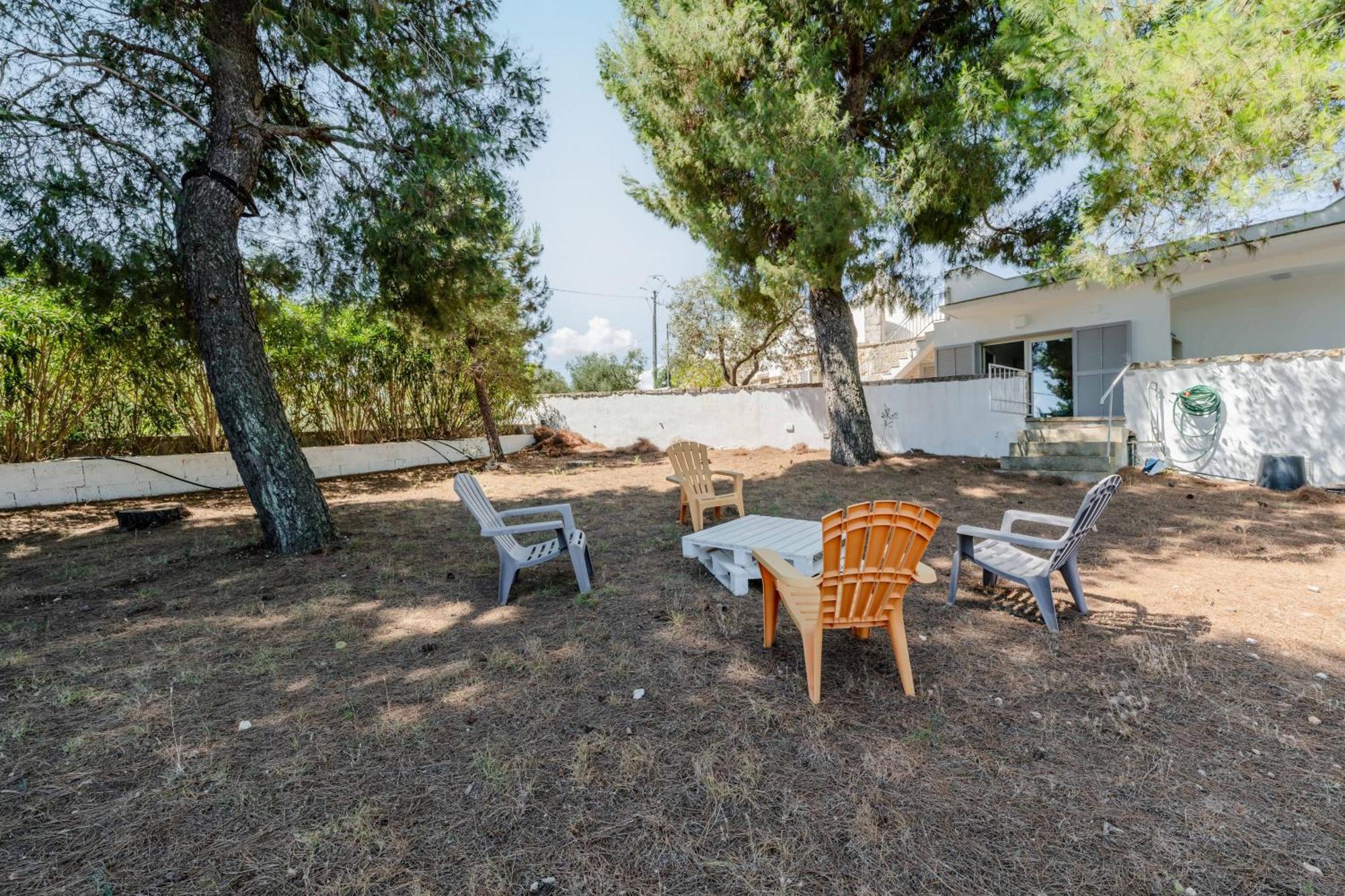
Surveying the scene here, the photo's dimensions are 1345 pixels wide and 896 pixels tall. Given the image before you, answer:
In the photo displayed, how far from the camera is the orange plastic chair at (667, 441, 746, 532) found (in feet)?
17.3

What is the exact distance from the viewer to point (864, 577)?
2453 millimetres

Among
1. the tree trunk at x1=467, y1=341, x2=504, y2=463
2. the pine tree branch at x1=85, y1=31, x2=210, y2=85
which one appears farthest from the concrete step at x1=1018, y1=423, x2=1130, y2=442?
the pine tree branch at x1=85, y1=31, x2=210, y2=85

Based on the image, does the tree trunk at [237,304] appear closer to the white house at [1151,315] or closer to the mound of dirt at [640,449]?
the mound of dirt at [640,449]

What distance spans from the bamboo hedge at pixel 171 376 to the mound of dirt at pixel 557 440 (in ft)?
10.1

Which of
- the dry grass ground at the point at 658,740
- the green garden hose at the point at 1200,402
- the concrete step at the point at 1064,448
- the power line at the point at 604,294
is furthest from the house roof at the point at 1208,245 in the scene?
the power line at the point at 604,294

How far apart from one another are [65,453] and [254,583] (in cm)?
584

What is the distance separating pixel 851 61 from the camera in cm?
813

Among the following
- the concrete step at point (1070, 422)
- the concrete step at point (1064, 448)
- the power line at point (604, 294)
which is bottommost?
the concrete step at point (1064, 448)

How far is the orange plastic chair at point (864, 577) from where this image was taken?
94.7 inches

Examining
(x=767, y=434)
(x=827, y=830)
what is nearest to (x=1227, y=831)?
(x=827, y=830)

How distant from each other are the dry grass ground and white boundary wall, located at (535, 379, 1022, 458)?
5.76 m

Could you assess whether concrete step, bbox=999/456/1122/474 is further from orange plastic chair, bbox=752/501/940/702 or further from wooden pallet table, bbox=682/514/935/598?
orange plastic chair, bbox=752/501/940/702

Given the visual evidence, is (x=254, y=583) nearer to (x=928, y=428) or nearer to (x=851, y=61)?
(x=851, y=61)

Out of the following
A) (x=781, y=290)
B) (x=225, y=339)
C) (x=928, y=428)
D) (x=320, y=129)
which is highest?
(x=320, y=129)
